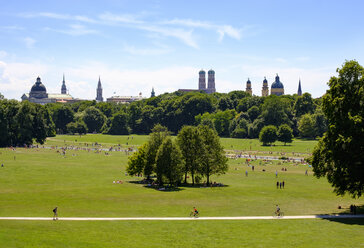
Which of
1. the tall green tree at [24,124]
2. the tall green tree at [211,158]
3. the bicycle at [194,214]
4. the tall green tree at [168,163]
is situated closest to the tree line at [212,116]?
the tall green tree at [24,124]

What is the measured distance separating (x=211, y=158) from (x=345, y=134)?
22747 mm

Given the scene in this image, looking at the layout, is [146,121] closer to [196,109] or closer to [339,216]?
[196,109]

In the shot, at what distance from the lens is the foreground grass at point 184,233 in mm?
28375

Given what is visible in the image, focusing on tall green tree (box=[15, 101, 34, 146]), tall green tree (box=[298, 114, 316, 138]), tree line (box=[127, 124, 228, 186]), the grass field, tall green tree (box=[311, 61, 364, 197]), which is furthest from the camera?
tall green tree (box=[298, 114, 316, 138])

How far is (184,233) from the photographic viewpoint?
31.4 m

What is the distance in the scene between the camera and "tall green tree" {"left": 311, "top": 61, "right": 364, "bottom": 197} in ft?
119

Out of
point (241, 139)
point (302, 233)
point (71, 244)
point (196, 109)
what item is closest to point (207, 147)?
point (302, 233)

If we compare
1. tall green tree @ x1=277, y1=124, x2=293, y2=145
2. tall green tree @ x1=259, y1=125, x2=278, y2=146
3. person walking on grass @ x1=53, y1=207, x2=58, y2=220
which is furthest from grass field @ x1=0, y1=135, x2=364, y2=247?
tall green tree @ x1=277, y1=124, x2=293, y2=145

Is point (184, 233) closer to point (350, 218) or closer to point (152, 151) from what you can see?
point (350, 218)

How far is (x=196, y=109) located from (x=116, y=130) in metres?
31.4

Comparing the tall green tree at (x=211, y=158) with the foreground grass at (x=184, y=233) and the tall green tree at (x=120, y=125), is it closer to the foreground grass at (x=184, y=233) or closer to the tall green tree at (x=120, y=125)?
the foreground grass at (x=184, y=233)

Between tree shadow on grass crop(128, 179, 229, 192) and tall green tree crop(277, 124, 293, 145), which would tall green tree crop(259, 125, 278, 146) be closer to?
tall green tree crop(277, 124, 293, 145)

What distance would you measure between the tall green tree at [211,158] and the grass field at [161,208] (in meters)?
2.49

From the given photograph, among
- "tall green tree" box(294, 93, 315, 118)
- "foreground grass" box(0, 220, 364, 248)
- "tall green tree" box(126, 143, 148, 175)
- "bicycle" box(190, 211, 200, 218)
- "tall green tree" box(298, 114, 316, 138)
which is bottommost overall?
"foreground grass" box(0, 220, 364, 248)
